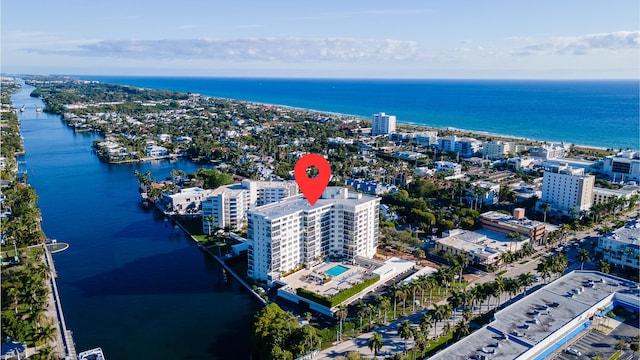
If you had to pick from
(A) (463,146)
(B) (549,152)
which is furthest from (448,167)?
(B) (549,152)

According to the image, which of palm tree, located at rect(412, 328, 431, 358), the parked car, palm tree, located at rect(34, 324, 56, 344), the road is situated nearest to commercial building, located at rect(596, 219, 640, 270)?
the road

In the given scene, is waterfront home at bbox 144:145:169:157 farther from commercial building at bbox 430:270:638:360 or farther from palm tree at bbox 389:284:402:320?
commercial building at bbox 430:270:638:360

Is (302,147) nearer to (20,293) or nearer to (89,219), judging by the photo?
(89,219)

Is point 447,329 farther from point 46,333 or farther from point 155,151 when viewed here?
point 155,151

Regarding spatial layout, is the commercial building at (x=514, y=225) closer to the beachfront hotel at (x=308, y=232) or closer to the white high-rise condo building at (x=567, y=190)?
the white high-rise condo building at (x=567, y=190)

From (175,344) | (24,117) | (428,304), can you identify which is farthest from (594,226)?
(24,117)
